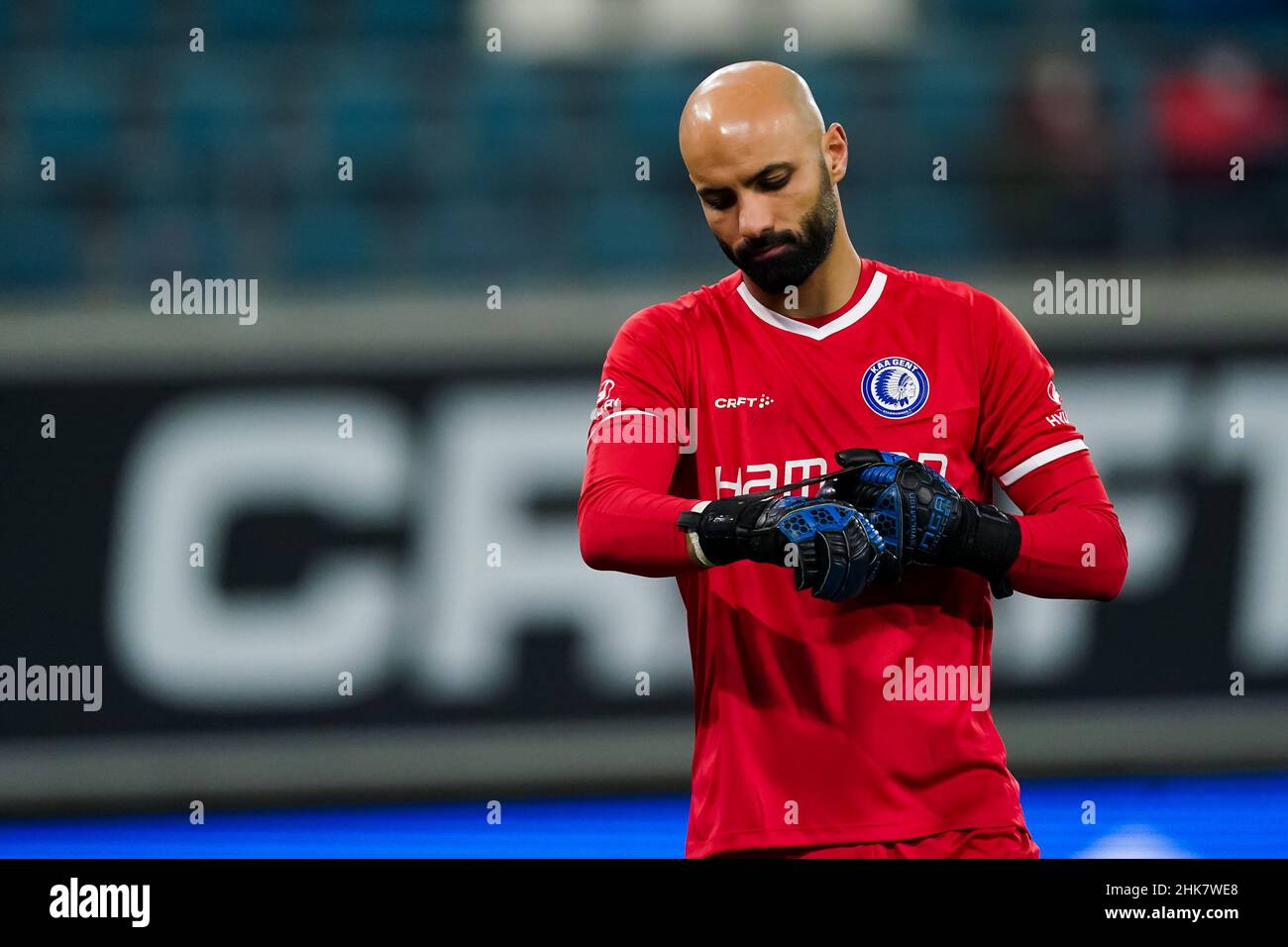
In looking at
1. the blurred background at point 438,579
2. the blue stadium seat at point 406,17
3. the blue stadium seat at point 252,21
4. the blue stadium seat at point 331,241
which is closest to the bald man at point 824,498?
the blurred background at point 438,579

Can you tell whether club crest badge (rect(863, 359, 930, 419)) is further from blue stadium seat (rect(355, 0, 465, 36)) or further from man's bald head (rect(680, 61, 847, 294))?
blue stadium seat (rect(355, 0, 465, 36))

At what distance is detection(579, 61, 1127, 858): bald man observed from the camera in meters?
2.38

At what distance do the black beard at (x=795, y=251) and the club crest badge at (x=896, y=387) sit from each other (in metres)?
0.20

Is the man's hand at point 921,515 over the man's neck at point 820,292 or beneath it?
beneath

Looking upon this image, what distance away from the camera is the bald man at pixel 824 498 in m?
2.38

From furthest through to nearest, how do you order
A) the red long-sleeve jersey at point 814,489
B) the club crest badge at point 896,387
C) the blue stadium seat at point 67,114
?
1. the blue stadium seat at point 67,114
2. the club crest badge at point 896,387
3. the red long-sleeve jersey at point 814,489

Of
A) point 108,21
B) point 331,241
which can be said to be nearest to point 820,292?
point 331,241

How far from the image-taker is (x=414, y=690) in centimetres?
573

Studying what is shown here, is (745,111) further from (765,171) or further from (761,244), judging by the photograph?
(761,244)

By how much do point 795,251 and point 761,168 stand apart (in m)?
0.14

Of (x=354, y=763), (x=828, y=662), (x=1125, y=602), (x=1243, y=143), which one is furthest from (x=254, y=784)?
(x=1243, y=143)

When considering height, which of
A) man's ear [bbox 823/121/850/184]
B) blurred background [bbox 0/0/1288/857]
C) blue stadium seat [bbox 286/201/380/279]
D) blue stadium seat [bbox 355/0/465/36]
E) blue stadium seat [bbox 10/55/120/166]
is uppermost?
blue stadium seat [bbox 355/0/465/36]

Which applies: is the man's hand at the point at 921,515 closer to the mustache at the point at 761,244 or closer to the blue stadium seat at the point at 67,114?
the mustache at the point at 761,244

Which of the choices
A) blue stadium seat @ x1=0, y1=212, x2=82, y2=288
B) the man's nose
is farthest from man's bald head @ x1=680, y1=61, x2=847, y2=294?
blue stadium seat @ x1=0, y1=212, x2=82, y2=288
